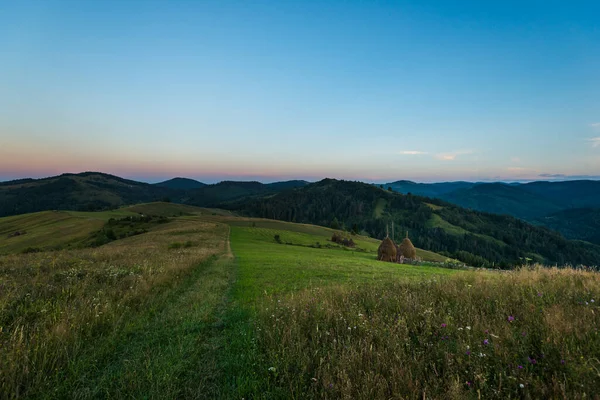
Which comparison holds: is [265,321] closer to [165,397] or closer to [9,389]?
[165,397]

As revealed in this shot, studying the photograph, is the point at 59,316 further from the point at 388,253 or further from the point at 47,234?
the point at 47,234

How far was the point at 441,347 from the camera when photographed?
4633 mm

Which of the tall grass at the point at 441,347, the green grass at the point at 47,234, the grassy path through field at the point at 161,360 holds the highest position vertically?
the tall grass at the point at 441,347

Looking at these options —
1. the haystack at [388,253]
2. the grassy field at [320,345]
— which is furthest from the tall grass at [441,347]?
the haystack at [388,253]

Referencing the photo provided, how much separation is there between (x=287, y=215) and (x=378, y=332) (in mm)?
192598

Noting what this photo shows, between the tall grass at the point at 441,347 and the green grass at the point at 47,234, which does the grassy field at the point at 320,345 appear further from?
the green grass at the point at 47,234

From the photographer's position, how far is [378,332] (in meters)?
5.19

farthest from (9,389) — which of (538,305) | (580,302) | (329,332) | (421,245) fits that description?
(421,245)

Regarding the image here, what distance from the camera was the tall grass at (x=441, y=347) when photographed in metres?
3.64

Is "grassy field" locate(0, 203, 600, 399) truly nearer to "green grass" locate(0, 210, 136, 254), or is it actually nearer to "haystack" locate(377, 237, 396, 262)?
"haystack" locate(377, 237, 396, 262)

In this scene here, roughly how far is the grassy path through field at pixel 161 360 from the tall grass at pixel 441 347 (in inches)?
44.1

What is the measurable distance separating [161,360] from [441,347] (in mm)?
5394

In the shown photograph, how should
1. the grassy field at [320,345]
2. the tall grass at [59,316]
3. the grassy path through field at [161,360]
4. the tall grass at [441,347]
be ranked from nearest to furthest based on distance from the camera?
the tall grass at [441,347]
the grassy field at [320,345]
the grassy path through field at [161,360]
the tall grass at [59,316]

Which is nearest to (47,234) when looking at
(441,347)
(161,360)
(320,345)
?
(161,360)
